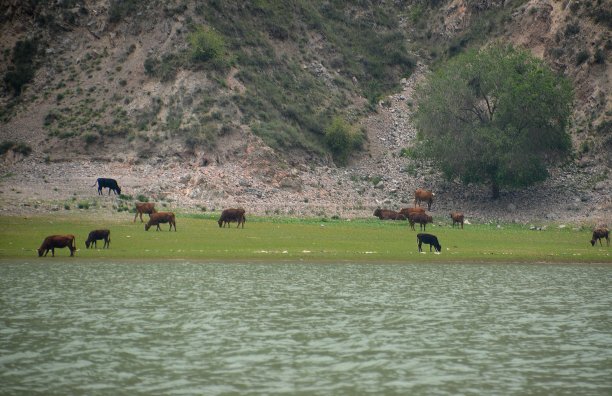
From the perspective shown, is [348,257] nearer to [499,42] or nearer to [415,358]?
[415,358]

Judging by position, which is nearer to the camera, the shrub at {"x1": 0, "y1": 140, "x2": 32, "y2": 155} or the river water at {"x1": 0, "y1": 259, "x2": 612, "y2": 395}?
the river water at {"x1": 0, "y1": 259, "x2": 612, "y2": 395}

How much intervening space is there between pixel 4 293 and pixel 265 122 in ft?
187

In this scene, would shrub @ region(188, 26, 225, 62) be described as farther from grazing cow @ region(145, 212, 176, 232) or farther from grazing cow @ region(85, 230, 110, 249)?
grazing cow @ region(85, 230, 110, 249)

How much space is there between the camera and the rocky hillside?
250 feet

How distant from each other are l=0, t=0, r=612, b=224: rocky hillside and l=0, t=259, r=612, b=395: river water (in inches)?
1330

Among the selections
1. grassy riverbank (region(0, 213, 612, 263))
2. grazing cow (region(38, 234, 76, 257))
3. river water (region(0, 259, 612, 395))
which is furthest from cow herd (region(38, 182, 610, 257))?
river water (region(0, 259, 612, 395))

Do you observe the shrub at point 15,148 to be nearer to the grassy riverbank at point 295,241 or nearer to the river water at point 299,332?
the grassy riverbank at point 295,241

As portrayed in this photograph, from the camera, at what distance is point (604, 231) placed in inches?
2079

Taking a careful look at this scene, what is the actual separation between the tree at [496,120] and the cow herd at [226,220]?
4603 millimetres

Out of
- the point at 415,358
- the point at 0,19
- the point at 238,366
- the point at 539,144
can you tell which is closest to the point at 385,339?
the point at 415,358

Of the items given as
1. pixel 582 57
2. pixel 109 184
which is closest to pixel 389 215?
pixel 109 184

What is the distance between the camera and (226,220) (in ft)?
190

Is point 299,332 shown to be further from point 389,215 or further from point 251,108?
point 251,108

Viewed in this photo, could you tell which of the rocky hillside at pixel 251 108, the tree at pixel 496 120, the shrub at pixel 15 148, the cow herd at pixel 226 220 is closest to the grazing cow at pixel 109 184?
the cow herd at pixel 226 220
